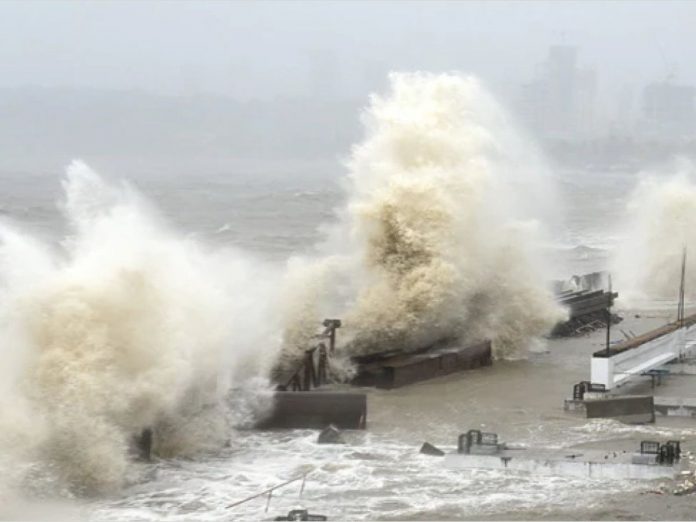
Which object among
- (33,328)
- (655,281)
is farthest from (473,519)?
(655,281)

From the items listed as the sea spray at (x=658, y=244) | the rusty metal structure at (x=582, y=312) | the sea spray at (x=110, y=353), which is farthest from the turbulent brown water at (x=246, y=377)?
the sea spray at (x=658, y=244)

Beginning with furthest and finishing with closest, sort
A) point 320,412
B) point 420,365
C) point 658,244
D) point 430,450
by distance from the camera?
point 658,244, point 420,365, point 320,412, point 430,450

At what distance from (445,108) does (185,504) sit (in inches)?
615

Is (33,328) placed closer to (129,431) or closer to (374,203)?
(129,431)

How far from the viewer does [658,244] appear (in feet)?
124

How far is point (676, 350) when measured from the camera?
21875 millimetres

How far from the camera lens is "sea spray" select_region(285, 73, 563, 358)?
23.0m

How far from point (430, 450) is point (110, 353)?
154 inches

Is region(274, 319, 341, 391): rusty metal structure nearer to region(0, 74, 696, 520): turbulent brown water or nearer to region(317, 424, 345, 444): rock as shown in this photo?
region(0, 74, 696, 520): turbulent brown water

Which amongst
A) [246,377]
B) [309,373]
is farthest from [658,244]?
[246,377]

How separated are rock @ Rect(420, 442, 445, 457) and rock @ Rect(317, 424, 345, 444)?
1.11 metres

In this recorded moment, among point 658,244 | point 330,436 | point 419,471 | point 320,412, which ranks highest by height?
point 658,244

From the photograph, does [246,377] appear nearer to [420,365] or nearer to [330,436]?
[330,436]

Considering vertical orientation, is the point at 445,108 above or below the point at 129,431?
above
